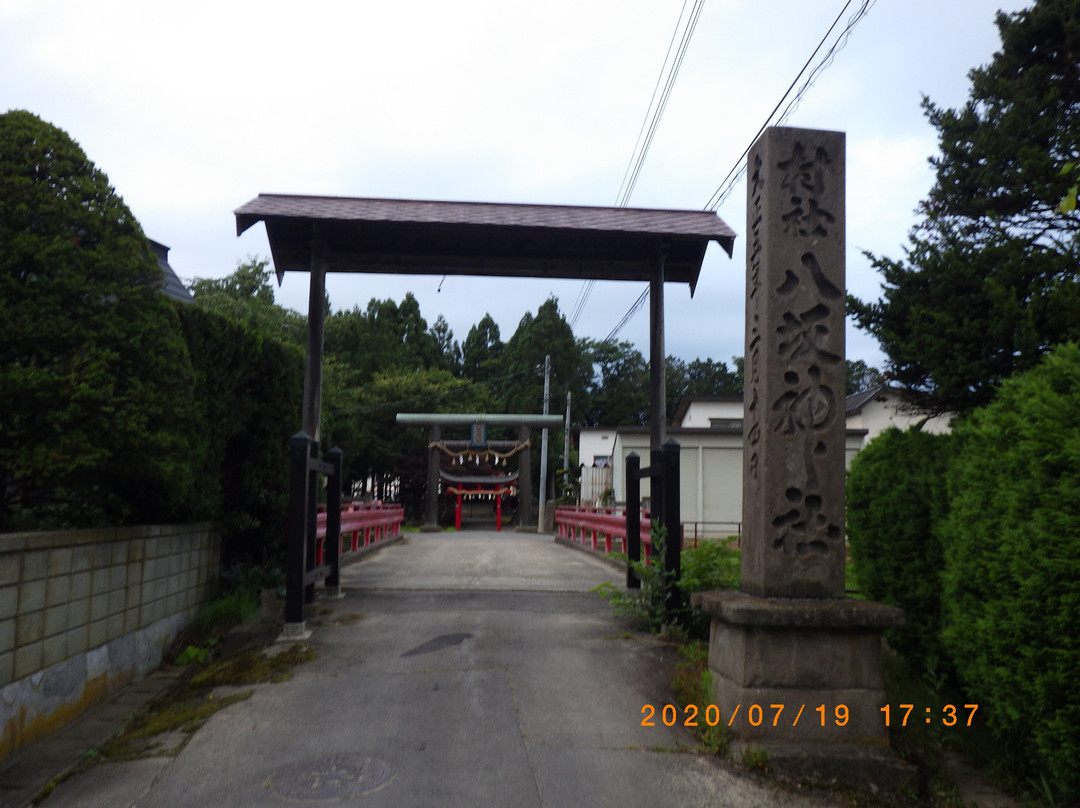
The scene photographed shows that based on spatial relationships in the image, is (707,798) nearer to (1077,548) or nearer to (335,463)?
(1077,548)

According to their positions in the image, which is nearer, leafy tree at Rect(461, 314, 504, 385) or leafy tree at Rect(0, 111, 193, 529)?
leafy tree at Rect(0, 111, 193, 529)

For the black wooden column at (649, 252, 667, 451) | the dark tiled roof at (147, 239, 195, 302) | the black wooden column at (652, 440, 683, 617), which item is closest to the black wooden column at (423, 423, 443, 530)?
the dark tiled roof at (147, 239, 195, 302)

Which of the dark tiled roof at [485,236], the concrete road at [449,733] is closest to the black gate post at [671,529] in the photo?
the concrete road at [449,733]

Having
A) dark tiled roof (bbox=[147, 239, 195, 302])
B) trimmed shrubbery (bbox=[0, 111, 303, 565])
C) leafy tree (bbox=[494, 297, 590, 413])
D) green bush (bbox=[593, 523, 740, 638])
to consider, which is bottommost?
green bush (bbox=[593, 523, 740, 638])

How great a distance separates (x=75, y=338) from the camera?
211 inches

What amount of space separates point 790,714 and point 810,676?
222 mm

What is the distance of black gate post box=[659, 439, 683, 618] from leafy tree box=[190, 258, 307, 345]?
29.2 metres

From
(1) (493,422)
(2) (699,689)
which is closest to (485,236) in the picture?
(2) (699,689)

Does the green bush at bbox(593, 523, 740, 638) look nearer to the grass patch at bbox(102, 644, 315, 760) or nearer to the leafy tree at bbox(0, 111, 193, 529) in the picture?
the grass patch at bbox(102, 644, 315, 760)

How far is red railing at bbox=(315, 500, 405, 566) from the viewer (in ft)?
37.8

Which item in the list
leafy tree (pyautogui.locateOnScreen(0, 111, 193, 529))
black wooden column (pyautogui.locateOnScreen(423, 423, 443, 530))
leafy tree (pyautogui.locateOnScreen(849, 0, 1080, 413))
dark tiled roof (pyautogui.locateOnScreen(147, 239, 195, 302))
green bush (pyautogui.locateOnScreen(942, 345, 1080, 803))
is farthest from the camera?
black wooden column (pyautogui.locateOnScreen(423, 423, 443, 530))

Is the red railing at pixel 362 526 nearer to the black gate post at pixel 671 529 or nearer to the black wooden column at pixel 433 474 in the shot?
the black gate post at pixel 671 529

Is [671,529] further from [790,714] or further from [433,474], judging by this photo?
[433,474]

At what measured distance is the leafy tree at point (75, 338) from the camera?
16.9ft
